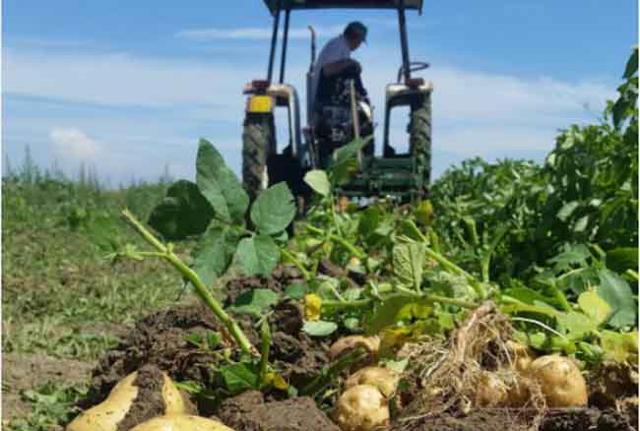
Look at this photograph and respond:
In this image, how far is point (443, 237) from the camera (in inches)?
248

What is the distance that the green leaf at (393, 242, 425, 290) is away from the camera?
91.7 inches

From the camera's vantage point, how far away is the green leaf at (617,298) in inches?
94.1

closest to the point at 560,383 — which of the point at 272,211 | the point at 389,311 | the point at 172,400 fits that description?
the point at 389,311

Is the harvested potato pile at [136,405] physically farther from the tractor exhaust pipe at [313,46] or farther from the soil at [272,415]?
the tractor exhaust pipe at [313,46]

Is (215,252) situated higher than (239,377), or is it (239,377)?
(215,252)

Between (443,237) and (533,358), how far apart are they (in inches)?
159

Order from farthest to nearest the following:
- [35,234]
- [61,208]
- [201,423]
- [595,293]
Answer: [61,208] → [35,234] → [595,293] → [201,423]

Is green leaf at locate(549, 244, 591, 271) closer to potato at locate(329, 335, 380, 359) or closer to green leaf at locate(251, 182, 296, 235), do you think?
potato at locate(329, 335, 380, 359)

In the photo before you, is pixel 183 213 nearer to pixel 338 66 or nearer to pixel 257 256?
pixel 257 256

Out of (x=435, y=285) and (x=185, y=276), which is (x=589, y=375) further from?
(x=185, y=276)

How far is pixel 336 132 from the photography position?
909 centimetres

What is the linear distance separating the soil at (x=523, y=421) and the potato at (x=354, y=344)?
466 mm

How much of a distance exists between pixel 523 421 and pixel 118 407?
0.76 m

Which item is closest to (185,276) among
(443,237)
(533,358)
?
(533,358)
